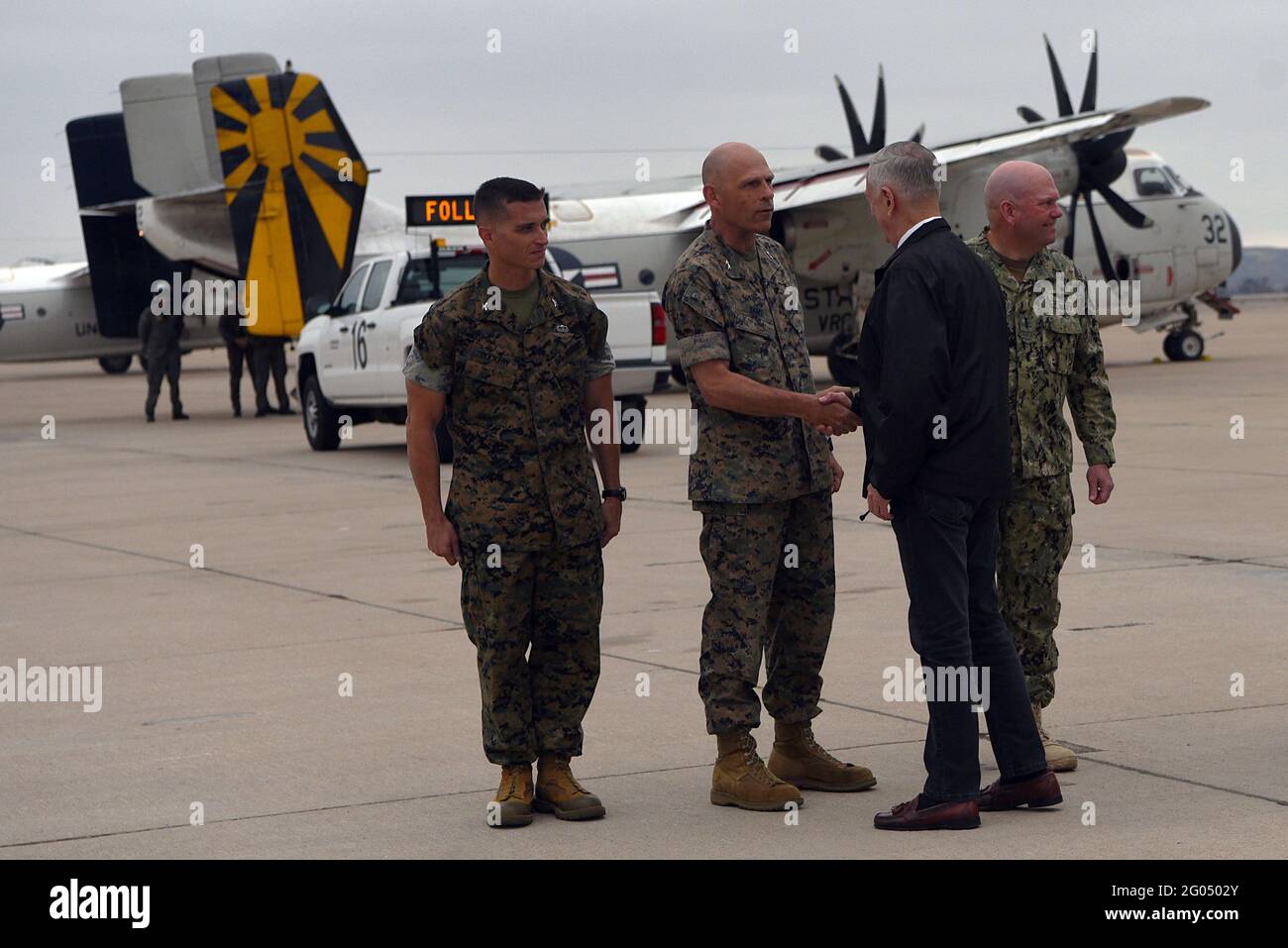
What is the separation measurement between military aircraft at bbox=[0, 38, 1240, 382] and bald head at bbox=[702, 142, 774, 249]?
16.7 m

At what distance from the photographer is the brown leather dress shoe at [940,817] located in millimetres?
5293

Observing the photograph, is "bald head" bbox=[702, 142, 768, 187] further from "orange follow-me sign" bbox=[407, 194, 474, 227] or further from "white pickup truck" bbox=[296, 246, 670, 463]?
"orange follow-me sign" bbox=[407, 194, 474, 227]

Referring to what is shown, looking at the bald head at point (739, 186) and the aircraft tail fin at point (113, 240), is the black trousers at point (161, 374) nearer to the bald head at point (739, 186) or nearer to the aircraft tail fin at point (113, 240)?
the aircraft tail fin at point (113, 240)

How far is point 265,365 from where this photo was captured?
2730 centimetres

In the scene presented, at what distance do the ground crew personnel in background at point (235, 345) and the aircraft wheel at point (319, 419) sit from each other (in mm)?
6331

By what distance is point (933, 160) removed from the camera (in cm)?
548

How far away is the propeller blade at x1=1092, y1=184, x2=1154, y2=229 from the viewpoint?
26891 millimetres

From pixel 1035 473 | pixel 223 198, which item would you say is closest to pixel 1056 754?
pixel 1035 473

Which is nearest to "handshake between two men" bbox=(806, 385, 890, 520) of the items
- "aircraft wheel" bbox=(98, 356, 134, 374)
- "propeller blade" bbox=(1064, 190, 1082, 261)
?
"propeller blade" bbox=(1064, 190, 1082, 261)

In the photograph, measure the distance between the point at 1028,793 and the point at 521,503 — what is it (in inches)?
72.0

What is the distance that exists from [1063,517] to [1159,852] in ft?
4.98

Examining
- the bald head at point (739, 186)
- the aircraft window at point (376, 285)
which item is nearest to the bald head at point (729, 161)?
the bald head at point (739, 186)

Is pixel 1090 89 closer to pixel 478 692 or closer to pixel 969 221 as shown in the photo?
pixel 969 221

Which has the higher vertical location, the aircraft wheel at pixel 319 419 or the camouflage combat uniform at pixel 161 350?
the camouflage combat uniform at pixel 161 350
